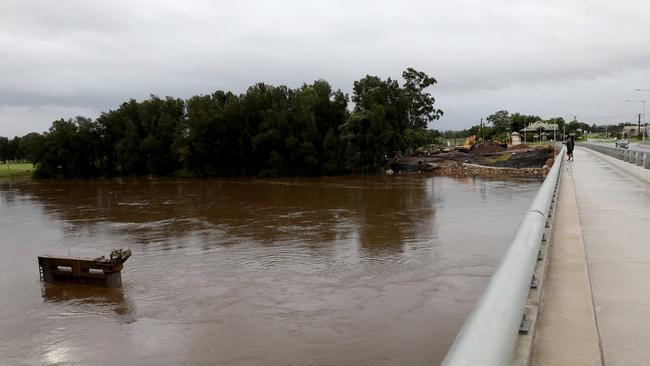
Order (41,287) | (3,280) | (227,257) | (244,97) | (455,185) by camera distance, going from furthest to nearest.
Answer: (244,97)
(455,185)
(227,257)
(3,280)
(41,287)

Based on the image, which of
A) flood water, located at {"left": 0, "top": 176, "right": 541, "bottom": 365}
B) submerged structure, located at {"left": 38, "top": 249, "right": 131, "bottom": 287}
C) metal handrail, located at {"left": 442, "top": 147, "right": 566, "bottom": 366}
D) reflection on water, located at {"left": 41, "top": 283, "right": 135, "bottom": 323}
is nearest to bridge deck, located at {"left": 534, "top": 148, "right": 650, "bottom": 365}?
metal handrail, located at {"left": 442, "top": 147, "right": 566, "bottom": 366}

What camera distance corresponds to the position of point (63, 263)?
15648 millimetres

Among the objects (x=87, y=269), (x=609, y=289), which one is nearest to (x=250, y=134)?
(x=87, y=269)

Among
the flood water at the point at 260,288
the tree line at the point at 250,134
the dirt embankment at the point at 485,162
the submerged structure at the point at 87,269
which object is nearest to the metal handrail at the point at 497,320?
the flood water at the point at 260,288

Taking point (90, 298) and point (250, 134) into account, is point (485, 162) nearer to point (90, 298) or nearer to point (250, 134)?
point (250, 134)

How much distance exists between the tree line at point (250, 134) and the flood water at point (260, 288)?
1479 inches

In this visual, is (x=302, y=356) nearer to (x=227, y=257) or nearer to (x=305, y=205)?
(x=227, y=257)

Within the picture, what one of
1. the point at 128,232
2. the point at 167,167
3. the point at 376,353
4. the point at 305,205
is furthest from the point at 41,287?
the point at 167,167

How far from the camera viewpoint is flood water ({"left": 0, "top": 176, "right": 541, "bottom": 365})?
10.4 m

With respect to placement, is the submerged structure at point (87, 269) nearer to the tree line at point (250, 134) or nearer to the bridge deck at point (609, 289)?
the bridge deck at point (609, 289)

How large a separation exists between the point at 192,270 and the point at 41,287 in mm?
4789

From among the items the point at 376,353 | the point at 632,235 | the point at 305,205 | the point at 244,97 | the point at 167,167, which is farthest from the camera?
the point at 167,167

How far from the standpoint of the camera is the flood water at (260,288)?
10.4m

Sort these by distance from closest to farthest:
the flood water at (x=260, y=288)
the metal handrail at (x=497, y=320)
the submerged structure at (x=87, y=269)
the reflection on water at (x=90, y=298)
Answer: the metal handrail at (x=497, y=320), the flood water at (x=260, y=288), the reflection on water at (x=90, y=298), the submerged structure at (x=87, y=269)
